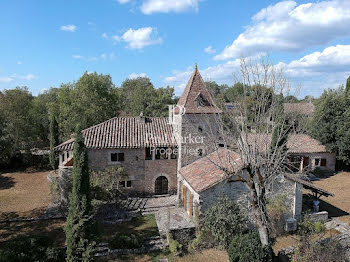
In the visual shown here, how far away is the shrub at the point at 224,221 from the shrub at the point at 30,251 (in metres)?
9.21

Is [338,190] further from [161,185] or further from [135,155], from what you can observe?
[135,155]

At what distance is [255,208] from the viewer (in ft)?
38.1

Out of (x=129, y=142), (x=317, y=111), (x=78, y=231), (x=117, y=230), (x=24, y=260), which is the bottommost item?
(x=117, y=230)

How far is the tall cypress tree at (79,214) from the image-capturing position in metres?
12.8

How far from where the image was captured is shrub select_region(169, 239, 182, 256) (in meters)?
14.5

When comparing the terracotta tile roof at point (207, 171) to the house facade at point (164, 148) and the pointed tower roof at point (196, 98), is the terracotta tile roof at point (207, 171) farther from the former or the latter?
the pointed tower roof at point (196, 98)

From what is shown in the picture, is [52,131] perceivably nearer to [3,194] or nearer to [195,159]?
[3,194]

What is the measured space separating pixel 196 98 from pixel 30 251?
16055 mm

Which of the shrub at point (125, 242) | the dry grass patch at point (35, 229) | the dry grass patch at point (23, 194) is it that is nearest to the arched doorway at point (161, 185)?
the shrub at point (125, 242)

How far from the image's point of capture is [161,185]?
22938 millimetres

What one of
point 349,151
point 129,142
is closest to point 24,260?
point 129,142

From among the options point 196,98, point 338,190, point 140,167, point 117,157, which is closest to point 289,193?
point 196,98

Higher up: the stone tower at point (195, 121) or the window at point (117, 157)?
the stone tower at point (195, 121)

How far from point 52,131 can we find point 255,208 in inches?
1176
